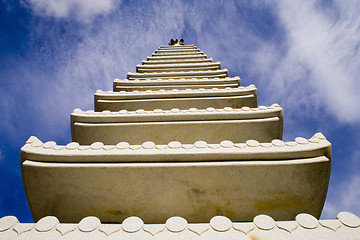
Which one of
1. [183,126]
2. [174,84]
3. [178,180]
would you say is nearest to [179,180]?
[178,180]

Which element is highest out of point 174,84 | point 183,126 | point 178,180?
point 174,84

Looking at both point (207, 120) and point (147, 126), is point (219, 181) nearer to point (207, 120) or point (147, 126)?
point (207, 120)

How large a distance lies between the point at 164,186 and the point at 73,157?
64.4 inches

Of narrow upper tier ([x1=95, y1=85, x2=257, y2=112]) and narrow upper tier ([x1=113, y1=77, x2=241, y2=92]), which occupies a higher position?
narrow upper tier ([x1=113, y1=77, x2=241, y2=92])

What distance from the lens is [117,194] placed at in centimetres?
372

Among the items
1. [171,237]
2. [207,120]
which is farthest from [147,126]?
[171,237]

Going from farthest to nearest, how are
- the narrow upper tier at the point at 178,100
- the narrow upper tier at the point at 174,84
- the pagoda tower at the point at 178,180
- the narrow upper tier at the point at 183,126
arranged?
the narrow upper tier at the point at 174,84
the narrow upper tier at the point at 178,100
the narrow upper tier at the point at 183,126
the pagoda tower at the point at 178,180

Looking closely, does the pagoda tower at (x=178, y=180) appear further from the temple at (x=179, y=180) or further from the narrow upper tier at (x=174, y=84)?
the narrow upper tier at (x=174, y=84)

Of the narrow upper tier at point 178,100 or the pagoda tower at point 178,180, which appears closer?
the pagoda tower at point 178,180

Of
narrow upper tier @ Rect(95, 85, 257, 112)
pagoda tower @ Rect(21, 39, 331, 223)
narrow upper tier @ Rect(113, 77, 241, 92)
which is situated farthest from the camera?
narrow upper tier @ Rect(113, 77, 241, 92)

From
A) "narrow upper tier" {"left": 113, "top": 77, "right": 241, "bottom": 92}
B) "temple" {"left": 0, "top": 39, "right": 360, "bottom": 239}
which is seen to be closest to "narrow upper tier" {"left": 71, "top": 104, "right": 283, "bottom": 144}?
"temple" {"left": 0, "top": 39, "right": 360, "bottom": 239}

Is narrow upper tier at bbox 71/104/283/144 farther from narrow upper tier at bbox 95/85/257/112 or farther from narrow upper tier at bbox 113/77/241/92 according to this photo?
narrow upper tier at bbox 113/77/241/92

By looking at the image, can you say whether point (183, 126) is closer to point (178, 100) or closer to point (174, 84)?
point (178, 100)

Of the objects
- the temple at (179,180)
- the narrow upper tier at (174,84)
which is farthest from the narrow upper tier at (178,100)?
the temple at (179,180)
